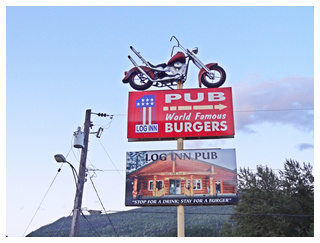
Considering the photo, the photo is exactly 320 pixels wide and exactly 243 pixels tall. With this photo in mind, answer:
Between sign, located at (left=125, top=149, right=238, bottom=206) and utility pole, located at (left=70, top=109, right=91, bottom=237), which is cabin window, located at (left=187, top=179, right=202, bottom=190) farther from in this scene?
utility pole, located at (left=70, top=109, right=91, bottom=237)

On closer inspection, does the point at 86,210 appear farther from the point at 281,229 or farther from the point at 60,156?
the point at 281,229

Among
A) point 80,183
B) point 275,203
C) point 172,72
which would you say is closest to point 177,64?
point 172,72

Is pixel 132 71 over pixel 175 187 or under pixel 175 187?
over

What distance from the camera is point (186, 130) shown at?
52.7 feet

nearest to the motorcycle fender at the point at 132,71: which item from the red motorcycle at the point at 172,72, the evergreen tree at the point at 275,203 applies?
the red motorcycle at the point at 172,72

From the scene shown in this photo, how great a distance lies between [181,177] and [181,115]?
9.31 ft

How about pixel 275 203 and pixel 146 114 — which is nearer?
pixel 146 114

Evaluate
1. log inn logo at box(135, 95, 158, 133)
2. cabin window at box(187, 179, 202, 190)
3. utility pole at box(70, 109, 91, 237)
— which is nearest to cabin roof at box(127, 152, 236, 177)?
cabin window at box(187, 179, 202, 190)

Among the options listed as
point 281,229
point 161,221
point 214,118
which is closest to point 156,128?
point 214,118

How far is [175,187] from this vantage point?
15.0 m

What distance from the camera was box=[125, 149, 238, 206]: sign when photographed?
14.7m

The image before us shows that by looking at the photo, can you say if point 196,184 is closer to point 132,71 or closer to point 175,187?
point 175,187

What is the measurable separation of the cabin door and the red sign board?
6.70ft

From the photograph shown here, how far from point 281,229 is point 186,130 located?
937 inches
